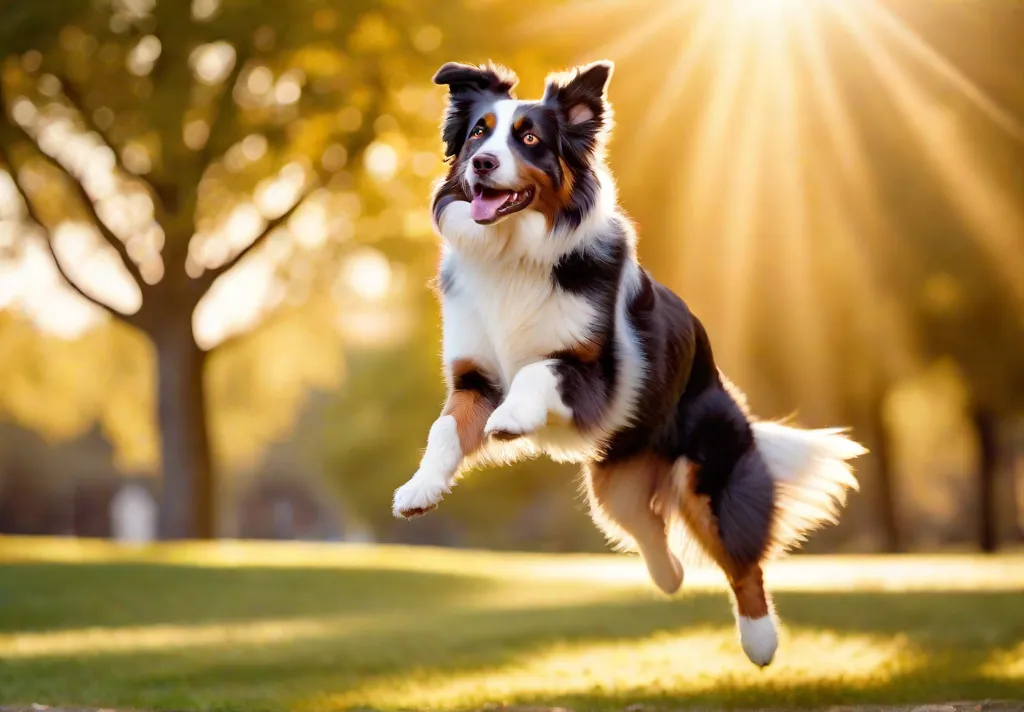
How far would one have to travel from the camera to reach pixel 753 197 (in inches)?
771

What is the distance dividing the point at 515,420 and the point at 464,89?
1.53m

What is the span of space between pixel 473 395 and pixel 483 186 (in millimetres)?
916

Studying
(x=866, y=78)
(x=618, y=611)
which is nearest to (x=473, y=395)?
(x=618, y=611)

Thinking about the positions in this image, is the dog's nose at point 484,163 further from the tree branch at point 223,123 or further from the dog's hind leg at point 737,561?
the tree branch at point 223,123

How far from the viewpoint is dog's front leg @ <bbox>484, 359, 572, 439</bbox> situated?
4.63m

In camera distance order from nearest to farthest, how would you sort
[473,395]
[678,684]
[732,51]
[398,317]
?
[473,395]
[678,684]
[732,51]
[398,317]

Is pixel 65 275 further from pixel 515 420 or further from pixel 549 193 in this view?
pixel 515 420

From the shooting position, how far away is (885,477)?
Result: 2645 centimetres

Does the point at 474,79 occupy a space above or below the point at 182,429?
Result: above

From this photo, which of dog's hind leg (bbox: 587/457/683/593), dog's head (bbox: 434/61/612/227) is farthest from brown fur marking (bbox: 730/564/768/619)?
dog's head (bbox: 434/61/612/227)

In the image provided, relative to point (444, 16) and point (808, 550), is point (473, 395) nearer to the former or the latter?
point (444, 16)

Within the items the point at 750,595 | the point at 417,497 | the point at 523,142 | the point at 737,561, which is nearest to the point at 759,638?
the point at 750,595

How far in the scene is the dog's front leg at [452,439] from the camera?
15.6 feet

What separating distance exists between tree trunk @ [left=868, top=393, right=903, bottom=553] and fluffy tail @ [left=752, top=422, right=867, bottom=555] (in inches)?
798
